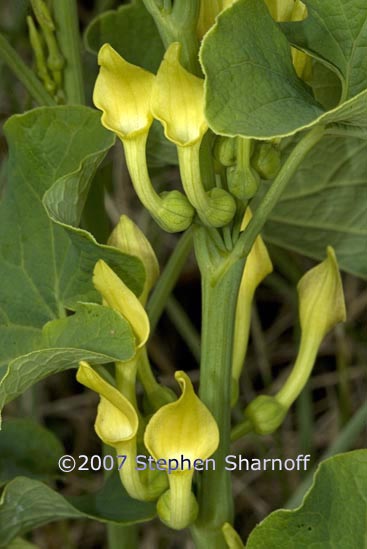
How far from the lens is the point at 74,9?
0.90 m

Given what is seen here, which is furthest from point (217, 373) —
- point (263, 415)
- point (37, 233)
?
point (37, 233)

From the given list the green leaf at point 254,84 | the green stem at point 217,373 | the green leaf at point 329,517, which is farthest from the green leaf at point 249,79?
the green leaf at point 329,517

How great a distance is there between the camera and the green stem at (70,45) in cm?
90

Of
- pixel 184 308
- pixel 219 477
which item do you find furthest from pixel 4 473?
pixel 184 308

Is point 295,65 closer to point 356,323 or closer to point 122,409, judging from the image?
point 122,409

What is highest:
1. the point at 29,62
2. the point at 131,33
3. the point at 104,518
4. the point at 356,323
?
the point at 29,62

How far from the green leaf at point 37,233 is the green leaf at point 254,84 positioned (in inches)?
6.8

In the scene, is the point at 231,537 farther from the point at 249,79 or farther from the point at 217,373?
the point at 249,79

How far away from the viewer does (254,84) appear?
23.1 inches

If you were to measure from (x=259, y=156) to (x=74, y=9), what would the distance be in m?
0.30

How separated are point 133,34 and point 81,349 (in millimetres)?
387

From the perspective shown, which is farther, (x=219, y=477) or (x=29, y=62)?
(x=29, y=62)

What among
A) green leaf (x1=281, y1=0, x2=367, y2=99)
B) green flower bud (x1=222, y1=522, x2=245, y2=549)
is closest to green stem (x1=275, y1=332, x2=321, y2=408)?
green flower bud (x1=222, y1=522, x2=245, y2=549)

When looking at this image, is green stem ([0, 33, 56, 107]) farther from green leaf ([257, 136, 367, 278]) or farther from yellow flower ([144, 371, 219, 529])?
yellow flower ([144, 371, 219, 529])
